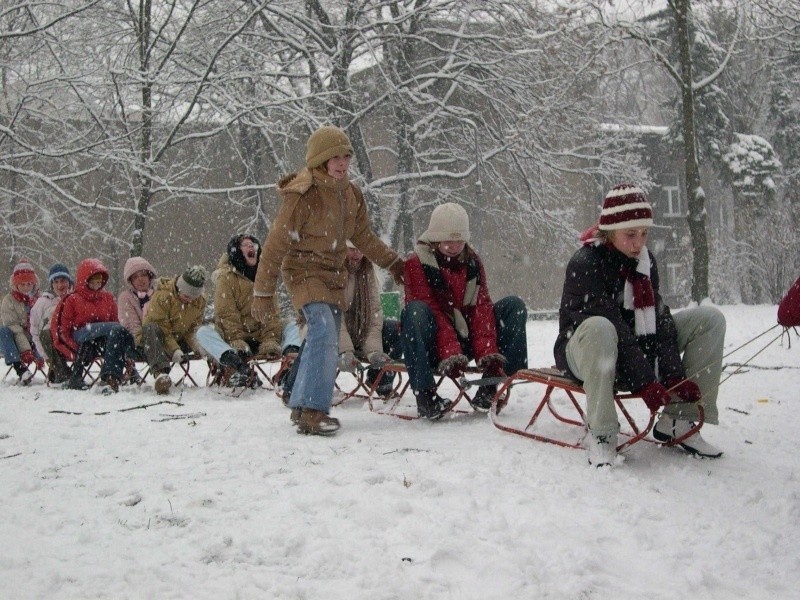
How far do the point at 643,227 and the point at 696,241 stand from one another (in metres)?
8.81

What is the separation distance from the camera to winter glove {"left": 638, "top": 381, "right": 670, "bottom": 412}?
3.82 meters

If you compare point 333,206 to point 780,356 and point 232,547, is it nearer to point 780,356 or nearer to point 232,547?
point 232,547

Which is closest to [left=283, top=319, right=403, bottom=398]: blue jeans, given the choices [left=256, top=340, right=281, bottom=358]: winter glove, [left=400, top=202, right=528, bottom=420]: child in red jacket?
[left=256, top=340, right=281, bottom=358]: winter glove

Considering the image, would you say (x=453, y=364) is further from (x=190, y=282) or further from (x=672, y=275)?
(x=672, y=275)

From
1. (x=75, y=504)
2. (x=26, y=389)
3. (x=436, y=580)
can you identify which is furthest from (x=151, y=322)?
(x=436, y=580)

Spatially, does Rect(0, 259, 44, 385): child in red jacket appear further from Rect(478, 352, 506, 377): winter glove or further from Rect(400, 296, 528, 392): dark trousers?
Rect(478, 352, 506, 377): winter glove

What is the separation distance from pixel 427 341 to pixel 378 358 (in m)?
0.74

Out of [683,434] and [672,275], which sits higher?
[672,275]

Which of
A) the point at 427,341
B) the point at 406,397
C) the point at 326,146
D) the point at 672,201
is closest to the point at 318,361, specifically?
the point at 427,341

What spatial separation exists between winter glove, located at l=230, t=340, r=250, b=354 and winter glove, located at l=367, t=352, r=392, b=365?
167 centimetres

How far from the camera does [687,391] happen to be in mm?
3932

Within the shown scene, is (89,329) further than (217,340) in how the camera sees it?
Yes

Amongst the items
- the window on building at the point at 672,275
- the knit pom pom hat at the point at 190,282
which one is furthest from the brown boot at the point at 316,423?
the window on building at the point at 672,275

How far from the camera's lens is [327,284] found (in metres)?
5.09
